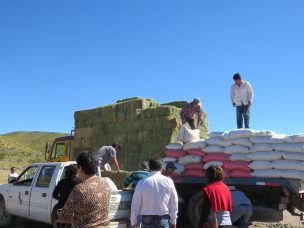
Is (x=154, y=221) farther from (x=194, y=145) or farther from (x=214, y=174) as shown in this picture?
(x=194, y=145)

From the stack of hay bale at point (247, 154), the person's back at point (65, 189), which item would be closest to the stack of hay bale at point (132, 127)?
the stack of hay bale at point (247, 154)

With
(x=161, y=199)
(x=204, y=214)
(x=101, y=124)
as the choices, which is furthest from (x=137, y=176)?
(x=101, y=124)

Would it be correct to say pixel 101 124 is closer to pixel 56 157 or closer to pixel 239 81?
pixel 56 157

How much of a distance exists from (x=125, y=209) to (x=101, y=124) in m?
9.58

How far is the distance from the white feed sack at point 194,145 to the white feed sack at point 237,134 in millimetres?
505

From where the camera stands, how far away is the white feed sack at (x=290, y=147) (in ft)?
24.5

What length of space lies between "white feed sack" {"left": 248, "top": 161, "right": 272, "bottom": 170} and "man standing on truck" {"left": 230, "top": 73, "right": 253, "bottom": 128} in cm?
228

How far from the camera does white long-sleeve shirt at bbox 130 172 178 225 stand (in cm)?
516

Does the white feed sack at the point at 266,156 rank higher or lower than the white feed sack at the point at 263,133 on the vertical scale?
lower

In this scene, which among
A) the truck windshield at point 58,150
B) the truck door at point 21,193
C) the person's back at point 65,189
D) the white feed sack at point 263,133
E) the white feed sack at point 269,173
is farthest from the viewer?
the truck windshield at point 58,150

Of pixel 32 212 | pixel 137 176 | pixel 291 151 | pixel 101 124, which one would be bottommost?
pixel 32 212

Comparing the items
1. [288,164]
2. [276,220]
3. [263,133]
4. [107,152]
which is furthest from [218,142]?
[107,152]

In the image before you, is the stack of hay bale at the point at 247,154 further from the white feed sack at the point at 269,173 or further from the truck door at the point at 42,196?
the truck door at the point at 42,196

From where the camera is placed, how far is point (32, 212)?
344 inches
